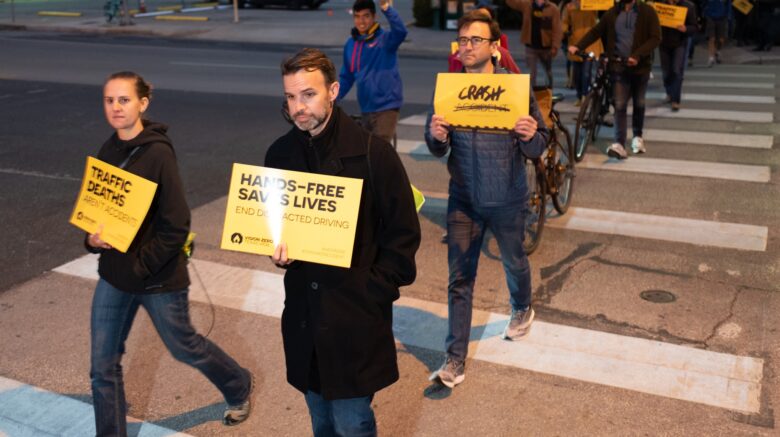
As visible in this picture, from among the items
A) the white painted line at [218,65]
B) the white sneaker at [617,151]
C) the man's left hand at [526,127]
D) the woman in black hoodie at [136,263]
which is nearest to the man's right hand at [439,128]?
the man's left hand at [526,127]

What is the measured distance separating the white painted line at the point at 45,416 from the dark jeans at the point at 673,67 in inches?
423

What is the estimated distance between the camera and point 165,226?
Result: 4.02 meters

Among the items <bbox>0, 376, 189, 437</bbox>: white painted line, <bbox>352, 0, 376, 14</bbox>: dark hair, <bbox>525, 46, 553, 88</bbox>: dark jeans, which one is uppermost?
<bbox>352, 0, 376, 14</bbox>: dark hair

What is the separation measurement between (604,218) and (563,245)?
3.13ft

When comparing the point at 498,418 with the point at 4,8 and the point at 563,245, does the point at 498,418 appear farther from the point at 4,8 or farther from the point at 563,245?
the point at 4,8

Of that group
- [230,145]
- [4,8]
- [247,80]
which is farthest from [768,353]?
[4,8]

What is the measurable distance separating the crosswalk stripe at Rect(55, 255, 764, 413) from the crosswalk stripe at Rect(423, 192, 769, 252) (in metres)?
2.27

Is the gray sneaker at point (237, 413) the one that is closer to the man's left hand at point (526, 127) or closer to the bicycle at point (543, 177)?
the man's left hand at point (526, 127)

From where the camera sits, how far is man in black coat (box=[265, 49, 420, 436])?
10.6 ft

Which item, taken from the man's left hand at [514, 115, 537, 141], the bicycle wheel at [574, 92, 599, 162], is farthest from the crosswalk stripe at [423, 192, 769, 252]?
the man's left hand at [514, 115, 537, 141]

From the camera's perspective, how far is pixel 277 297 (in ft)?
21.3

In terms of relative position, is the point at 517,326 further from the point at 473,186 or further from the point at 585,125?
the point at 585,125

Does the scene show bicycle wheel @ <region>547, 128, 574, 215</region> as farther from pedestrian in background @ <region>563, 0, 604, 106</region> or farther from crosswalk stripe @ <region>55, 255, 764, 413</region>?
pedestrian in background @ <region>563, 0, 604, 106</region>

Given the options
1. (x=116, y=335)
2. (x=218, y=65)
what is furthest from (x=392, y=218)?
(x=218, y=65)
